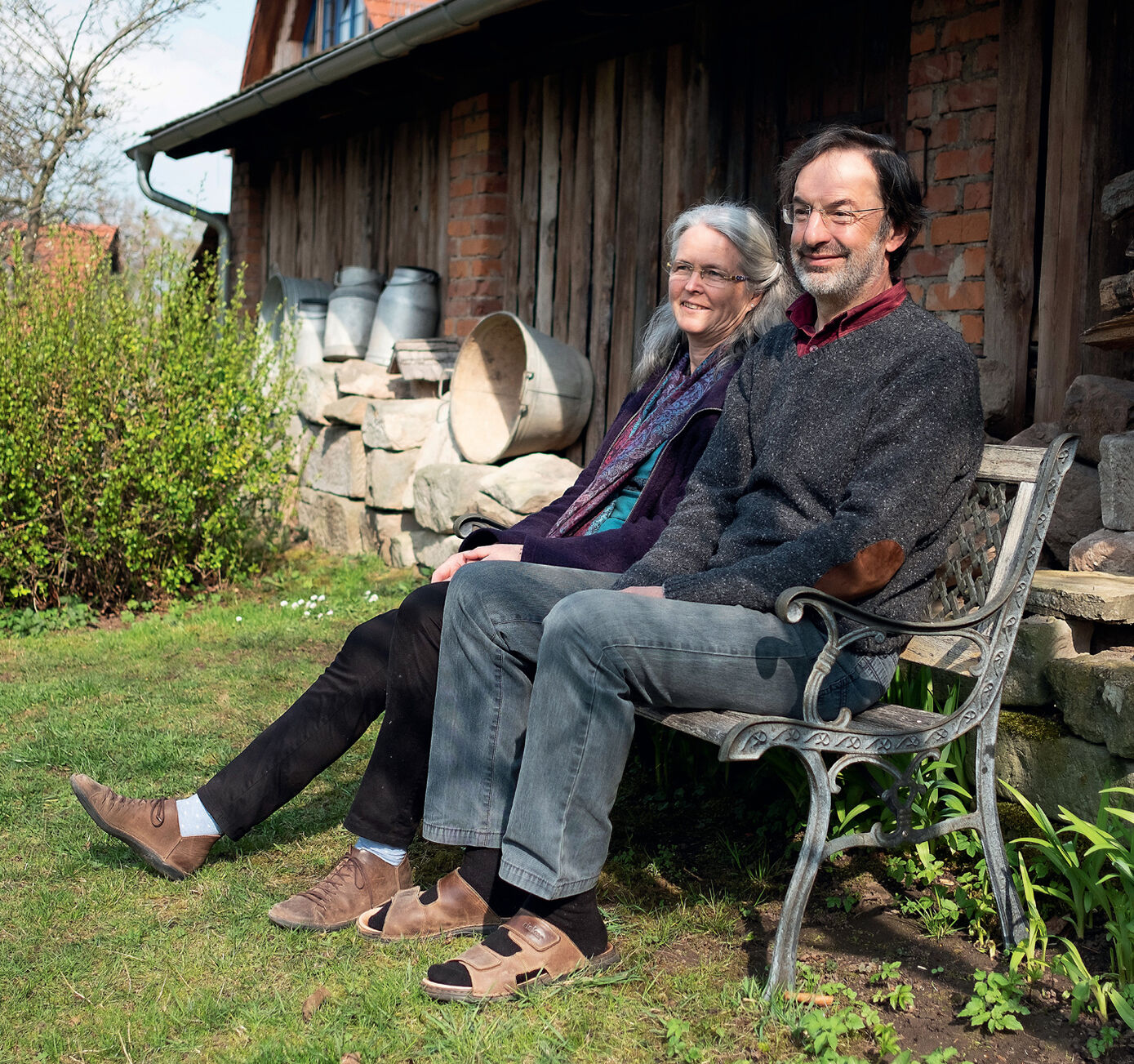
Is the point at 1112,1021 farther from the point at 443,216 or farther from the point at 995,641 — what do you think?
the point at 443,216

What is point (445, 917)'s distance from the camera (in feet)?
7.21

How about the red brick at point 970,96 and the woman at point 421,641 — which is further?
the red brick at point 970,96

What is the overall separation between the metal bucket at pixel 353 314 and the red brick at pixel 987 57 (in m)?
4.36

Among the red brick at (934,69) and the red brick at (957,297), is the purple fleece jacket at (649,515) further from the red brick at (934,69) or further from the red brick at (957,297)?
the red brick at (934,69)

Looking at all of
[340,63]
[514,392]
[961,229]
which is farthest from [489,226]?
[961,229]

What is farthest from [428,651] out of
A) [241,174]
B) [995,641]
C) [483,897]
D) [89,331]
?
[241,174]

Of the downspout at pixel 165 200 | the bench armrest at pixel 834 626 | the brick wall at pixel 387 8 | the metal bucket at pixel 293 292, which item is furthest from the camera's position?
the brick wall at pixel 387 8

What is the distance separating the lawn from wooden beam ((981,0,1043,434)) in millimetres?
1448

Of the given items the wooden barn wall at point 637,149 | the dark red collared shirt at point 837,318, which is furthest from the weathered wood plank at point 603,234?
the dark red collared shirt at point 837,318

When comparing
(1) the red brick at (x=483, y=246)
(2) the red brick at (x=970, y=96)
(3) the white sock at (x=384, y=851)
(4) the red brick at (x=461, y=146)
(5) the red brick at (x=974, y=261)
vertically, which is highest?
(4) the red brick at (x=461, y=146)

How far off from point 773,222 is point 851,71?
0.61m

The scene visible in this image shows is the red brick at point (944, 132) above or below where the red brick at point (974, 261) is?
above

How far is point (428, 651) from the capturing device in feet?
7.64

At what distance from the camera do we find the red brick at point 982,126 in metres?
3.48
